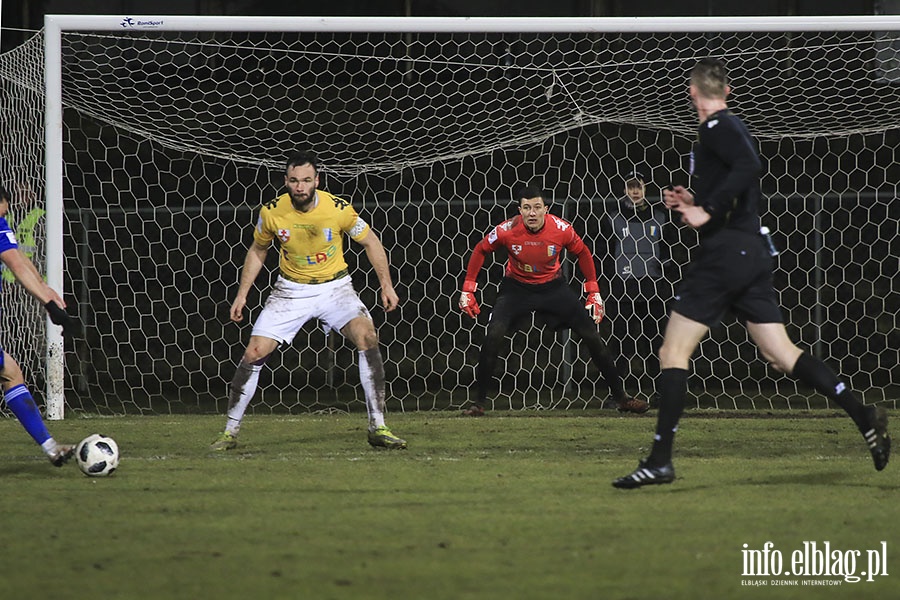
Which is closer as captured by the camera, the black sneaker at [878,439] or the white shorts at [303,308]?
the black sneaker at [878,439]

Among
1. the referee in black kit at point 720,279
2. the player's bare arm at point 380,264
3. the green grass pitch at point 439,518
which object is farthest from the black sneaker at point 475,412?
the referee in black kit at point 720,279

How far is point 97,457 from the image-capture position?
619 centimetres

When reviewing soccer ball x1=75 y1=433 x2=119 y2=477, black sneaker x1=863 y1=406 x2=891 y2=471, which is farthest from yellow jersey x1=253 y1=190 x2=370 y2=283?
black sneaker x1=863 y1=406 x2=891 y2=471

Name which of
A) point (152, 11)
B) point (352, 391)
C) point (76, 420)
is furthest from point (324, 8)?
point (76, 420)

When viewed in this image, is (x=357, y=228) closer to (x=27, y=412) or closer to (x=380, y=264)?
(x=380, y=264)

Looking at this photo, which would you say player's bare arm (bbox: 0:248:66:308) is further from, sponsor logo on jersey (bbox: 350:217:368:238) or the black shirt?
the black shirt

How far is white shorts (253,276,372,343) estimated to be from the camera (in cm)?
769

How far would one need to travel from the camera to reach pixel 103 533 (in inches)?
186

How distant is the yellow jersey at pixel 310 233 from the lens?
25.4ft

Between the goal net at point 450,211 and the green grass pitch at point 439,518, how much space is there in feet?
13.3

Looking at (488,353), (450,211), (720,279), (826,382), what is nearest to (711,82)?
(720,279)

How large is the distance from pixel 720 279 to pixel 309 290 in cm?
296

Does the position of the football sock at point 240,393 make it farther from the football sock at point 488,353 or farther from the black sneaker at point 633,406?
the black sneaker at point 633,406

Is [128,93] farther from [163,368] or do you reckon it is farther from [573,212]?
[573,212]
